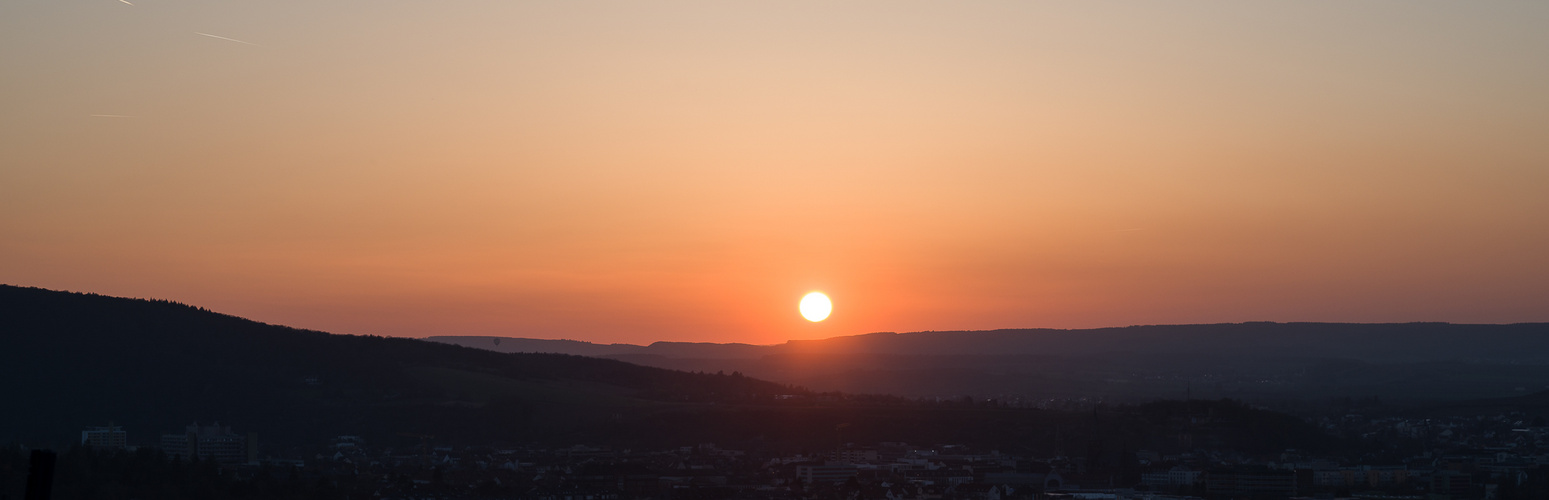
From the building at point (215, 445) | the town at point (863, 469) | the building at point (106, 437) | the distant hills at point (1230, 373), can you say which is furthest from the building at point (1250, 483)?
the distant hills at point (1230, 373)

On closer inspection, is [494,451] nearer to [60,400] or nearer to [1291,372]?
[60,400]

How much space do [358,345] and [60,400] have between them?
2215cm

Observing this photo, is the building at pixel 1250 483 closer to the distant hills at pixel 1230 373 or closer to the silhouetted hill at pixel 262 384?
the silhouetted hill at pixel 262 384

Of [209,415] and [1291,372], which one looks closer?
[209,415]

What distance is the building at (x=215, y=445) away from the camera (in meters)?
60.1

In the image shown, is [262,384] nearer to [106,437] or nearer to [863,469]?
[106,437]

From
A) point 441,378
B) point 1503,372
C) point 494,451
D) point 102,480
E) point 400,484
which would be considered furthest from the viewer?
point 1503,372

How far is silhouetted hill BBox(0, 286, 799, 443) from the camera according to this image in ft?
254

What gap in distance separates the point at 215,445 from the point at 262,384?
24.0m

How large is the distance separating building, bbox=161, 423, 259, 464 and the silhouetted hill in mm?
4434

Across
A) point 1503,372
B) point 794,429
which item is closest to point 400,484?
point 794,429

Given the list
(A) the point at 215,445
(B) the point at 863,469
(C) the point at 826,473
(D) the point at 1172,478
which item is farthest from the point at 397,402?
(D) the point at 1172,478

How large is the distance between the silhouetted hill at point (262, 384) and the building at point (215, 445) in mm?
4434

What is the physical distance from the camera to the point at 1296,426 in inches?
2736
